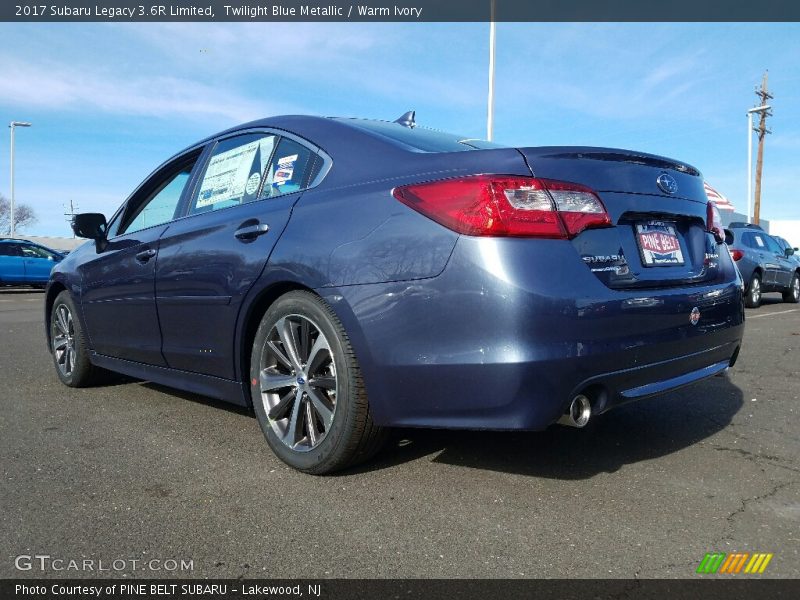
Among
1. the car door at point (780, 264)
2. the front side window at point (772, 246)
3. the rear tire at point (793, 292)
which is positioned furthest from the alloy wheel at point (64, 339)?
the rear tire at point (793, 292)

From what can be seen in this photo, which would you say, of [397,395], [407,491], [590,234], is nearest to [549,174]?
[590,234]

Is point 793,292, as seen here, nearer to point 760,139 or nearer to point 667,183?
point 667,183

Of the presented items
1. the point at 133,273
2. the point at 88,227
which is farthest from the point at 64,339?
the point at 133,273

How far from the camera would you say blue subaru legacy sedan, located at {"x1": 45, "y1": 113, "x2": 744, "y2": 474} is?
234cm

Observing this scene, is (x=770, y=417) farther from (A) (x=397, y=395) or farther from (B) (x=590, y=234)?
(A) (x=397, y=395)

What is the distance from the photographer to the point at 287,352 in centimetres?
297

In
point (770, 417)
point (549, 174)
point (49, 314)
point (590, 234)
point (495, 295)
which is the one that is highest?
point (549, 174)

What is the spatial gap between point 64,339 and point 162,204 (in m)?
1.57

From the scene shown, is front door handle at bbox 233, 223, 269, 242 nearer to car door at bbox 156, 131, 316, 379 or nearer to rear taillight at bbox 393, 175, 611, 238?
car door at bbox 156, 131, 316, 379

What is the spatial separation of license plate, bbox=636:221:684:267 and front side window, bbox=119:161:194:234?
8.55ft

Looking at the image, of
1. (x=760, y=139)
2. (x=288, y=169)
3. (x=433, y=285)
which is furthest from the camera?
(x=760, y=139)

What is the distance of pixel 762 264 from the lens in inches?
506

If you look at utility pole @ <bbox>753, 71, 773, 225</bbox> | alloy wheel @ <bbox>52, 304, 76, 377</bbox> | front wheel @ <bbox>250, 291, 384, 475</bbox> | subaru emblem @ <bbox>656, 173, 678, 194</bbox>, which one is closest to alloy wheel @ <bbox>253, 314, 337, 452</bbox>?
front wheel @ <bbox>250, 291, 384, 475</bbox>

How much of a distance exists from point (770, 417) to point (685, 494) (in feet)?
Answer: 5.12
